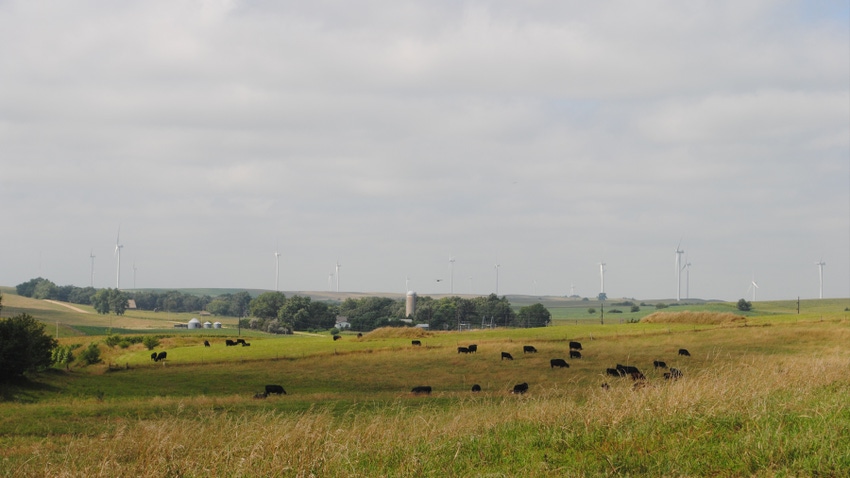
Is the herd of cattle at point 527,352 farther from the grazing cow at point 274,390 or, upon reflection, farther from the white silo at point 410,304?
the white silo at point 410,304

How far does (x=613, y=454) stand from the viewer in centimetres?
889

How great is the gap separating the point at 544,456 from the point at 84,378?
157 ft

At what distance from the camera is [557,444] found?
31.5ft

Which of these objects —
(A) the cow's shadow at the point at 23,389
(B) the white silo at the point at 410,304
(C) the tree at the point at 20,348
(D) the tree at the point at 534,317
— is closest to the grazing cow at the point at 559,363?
(A) the cow's shadow at the point at 23,389

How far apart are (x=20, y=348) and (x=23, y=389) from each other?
2.74 metres

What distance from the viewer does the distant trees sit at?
4144 centimetres

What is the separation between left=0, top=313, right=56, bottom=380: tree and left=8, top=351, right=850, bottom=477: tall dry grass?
1396 inches

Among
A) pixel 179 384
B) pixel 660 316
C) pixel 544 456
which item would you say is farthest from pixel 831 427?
pixel 660 316

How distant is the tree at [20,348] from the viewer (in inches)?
1631

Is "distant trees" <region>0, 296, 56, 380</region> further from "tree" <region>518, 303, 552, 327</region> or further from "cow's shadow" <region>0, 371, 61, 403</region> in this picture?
"tree" <region>518, 303, 552, 327</region>

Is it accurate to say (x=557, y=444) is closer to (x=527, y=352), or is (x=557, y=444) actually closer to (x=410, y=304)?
(x=527, y=352)

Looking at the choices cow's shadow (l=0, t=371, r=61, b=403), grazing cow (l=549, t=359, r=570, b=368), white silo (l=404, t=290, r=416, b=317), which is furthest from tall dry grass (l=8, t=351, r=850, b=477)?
white silo (l=404, t=290, r=416, b=317)

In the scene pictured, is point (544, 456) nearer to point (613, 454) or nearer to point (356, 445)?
point (613, 454)

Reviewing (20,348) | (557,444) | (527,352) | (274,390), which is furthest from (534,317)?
(557,444)
